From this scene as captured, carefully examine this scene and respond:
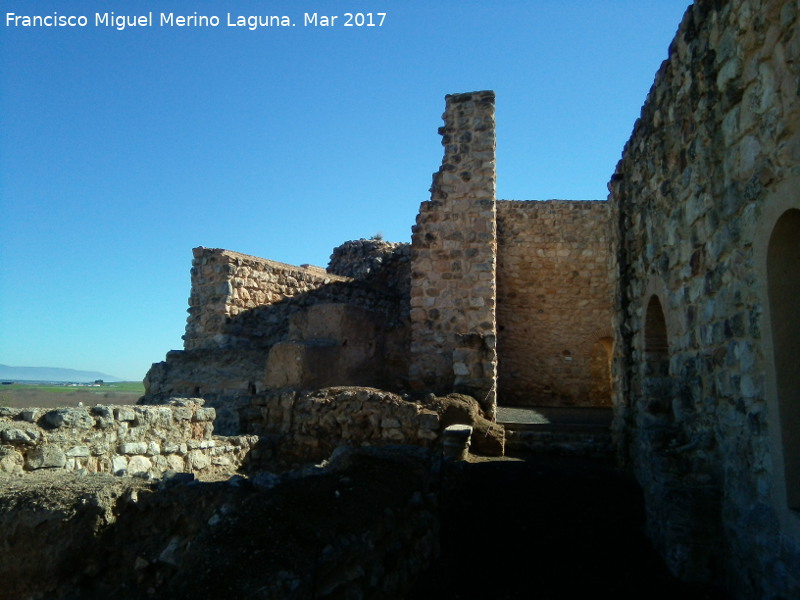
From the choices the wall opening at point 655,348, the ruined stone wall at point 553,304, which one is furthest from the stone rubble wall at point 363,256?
the wall opening at point 655,348


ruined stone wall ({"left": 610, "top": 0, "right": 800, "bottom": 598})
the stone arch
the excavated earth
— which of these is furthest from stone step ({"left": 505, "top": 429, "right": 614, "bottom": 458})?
the stone arch

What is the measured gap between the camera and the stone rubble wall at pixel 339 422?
285 inches

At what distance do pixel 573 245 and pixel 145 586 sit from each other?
13015 millimetres

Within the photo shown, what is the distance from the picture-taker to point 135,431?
5.77 m

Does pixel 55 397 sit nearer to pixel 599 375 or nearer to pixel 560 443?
pixel 599 375

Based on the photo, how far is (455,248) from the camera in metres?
9.64

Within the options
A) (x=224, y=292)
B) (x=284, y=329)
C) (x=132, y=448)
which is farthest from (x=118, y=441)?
(x=284, y=329)

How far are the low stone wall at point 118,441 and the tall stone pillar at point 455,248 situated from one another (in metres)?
3.40

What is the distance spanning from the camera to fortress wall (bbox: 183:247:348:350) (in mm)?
11969

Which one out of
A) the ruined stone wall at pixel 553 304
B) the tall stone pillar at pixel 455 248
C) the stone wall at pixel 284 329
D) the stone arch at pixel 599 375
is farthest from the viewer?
the ruined stone wall at pixel 553 304

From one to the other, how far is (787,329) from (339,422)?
5070 millimetres

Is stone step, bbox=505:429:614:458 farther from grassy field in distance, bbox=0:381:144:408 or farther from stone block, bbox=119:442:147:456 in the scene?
grassy field in distance, bbox=0:381:144:408

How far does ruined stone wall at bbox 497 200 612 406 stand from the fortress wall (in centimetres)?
528

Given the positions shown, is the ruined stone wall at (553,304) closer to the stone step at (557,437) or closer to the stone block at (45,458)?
the stone step at (557,437)
